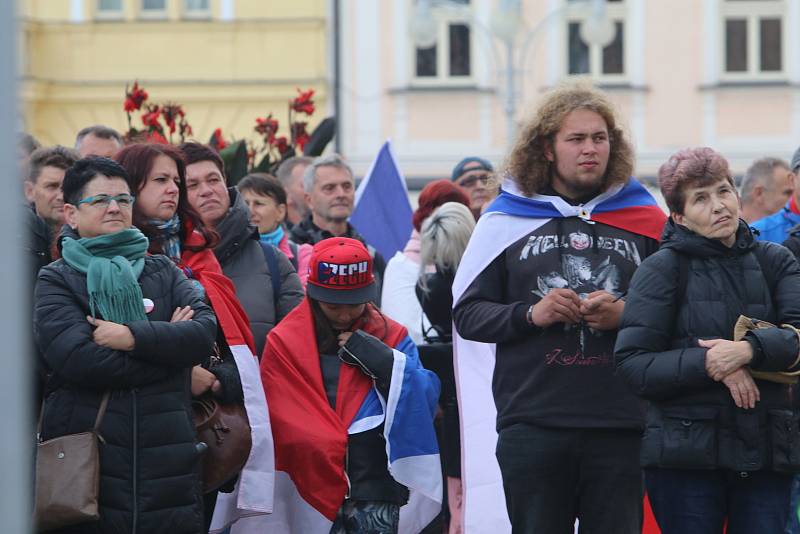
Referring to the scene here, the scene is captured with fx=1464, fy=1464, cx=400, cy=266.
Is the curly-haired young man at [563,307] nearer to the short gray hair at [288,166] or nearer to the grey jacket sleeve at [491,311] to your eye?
the grey jacket sleeve at [491,311]

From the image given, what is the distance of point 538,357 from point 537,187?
593 mm

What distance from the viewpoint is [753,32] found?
88.5 feet

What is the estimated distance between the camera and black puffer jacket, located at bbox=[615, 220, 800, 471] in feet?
14.0

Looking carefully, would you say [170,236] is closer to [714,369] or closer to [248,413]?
[248,413]

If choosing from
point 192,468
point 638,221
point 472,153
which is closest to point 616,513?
point 638,221

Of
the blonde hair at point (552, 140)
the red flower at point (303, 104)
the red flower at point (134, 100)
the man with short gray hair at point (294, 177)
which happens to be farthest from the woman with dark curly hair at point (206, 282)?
the red flower at point (303, 104)

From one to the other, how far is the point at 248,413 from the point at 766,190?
4.02 metres

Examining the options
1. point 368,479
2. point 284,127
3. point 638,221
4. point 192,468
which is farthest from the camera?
point 284,127

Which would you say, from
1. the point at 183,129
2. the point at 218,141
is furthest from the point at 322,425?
the point at 218,141

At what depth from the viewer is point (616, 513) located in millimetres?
4551

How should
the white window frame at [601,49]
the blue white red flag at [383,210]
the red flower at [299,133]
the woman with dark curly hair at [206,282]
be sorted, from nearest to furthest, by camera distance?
the woman with dark curly hair at [206,282]
the red flower at [299,133]
the blue white red flag at [383,210]
the white window frame at [601,49]

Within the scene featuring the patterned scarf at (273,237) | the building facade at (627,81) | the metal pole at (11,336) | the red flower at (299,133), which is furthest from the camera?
the building facade at (627,81)

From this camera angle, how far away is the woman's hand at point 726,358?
422cm

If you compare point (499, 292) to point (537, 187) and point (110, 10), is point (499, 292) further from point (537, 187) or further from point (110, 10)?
point (110, 10)
